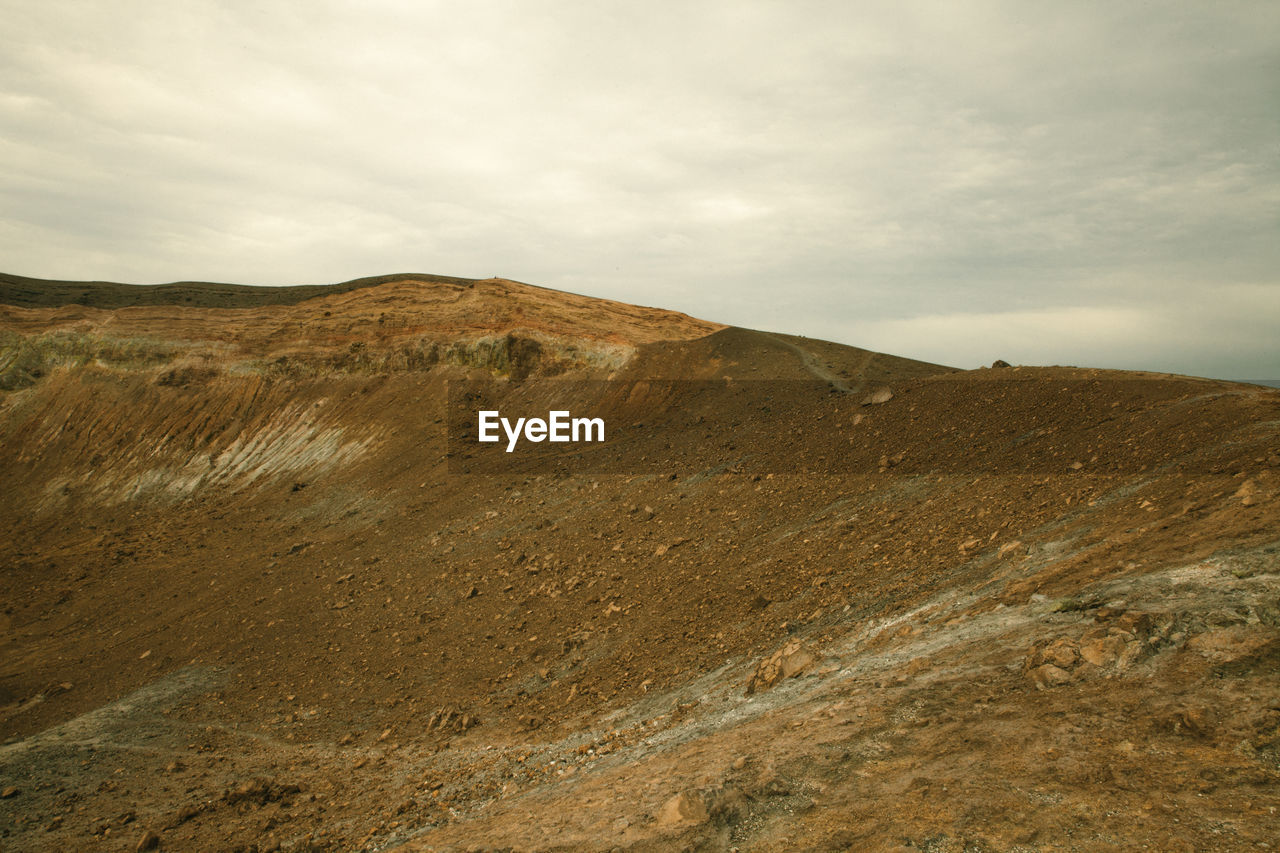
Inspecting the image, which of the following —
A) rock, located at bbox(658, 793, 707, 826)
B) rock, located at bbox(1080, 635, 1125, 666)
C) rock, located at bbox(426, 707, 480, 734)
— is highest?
rock, located at bbox(1080, 635, 1125, 666)

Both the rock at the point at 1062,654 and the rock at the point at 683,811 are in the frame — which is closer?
the rock at the point at 683,811

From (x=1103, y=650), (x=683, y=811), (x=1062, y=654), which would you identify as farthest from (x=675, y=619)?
(x=1103, y=650)

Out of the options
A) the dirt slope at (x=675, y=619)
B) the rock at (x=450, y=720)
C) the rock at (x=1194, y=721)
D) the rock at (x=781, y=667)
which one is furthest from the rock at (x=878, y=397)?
the rock at (x=1194, y=721)

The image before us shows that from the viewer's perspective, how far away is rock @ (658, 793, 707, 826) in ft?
14.8

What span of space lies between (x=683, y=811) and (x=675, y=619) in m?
5.17

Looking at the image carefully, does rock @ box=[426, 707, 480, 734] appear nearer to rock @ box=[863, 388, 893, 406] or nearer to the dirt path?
rock @ box=[863, 388, 893, 406]

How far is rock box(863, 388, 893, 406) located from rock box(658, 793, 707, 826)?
1165 cm

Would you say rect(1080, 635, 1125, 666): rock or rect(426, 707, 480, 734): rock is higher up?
rect(1080, 635, 1125, 666): rock

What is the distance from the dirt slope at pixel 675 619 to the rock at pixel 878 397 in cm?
46

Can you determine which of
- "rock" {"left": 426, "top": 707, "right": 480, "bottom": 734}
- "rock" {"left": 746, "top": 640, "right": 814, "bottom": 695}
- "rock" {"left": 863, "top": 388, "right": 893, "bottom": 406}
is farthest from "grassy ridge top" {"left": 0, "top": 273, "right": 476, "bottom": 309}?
"rock" {"left": 746, "top": 640, "right": 814, "bottom": 695}

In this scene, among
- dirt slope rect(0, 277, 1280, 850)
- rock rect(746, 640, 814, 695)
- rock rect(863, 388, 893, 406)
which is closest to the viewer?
dirt slope rect(0, 277, 1280, 850)

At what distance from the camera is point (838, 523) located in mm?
10875

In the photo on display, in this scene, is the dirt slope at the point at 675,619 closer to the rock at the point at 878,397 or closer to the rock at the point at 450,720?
the rock at the point at 450,720

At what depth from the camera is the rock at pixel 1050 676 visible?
4926mm
